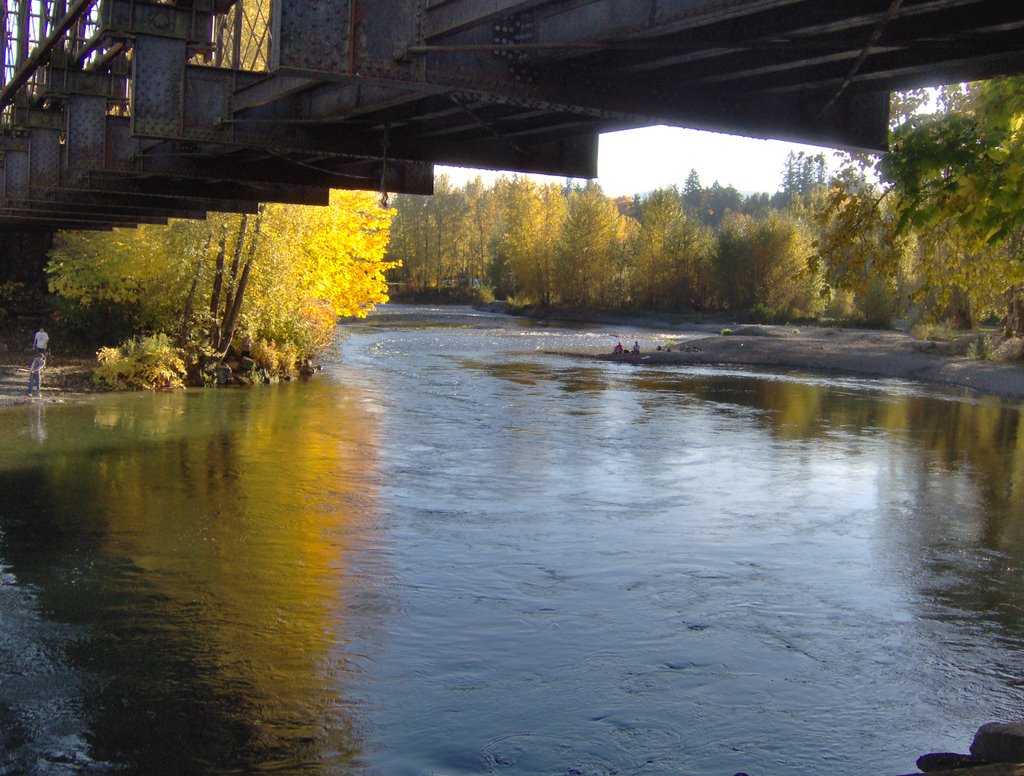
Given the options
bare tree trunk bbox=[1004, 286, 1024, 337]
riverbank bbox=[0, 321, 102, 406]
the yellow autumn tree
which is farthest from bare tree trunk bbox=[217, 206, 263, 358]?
bare tree trunk bbox=[1004, 286, 1024, 337]

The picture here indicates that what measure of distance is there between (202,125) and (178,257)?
1898cm

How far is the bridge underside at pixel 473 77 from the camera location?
27.8ft

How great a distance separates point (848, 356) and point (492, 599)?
4303cm

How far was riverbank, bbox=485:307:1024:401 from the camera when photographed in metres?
44.2

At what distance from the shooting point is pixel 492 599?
13570mm

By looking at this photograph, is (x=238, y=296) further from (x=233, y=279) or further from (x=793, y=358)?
(x=793, y=358)

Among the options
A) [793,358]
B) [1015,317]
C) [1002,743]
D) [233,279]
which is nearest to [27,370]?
[233,279]

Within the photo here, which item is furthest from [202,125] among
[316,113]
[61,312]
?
[61,312]

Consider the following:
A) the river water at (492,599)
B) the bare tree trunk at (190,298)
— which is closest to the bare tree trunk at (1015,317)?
the river water at (492,599)

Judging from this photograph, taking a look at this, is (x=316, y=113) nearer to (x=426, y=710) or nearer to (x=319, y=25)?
(x=319, y=25)

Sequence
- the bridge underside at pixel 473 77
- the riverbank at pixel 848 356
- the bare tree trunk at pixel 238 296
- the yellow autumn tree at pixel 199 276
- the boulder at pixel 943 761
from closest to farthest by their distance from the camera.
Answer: the boulder at pixel 943 761, the bridge underside at pixel 473 77, the yellow autumn tree at pixel 199 276, the bare tree trunk at pixel 238 296, the riverbank at pixel 848 356

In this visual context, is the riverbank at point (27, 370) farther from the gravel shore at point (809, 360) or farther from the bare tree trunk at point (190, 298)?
the bare tree trunk at point (190, 298)

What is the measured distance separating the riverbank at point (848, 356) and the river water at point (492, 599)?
18730 mm

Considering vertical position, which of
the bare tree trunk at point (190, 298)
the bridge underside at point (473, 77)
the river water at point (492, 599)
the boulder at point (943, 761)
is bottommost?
the river water at point (492, 599)
